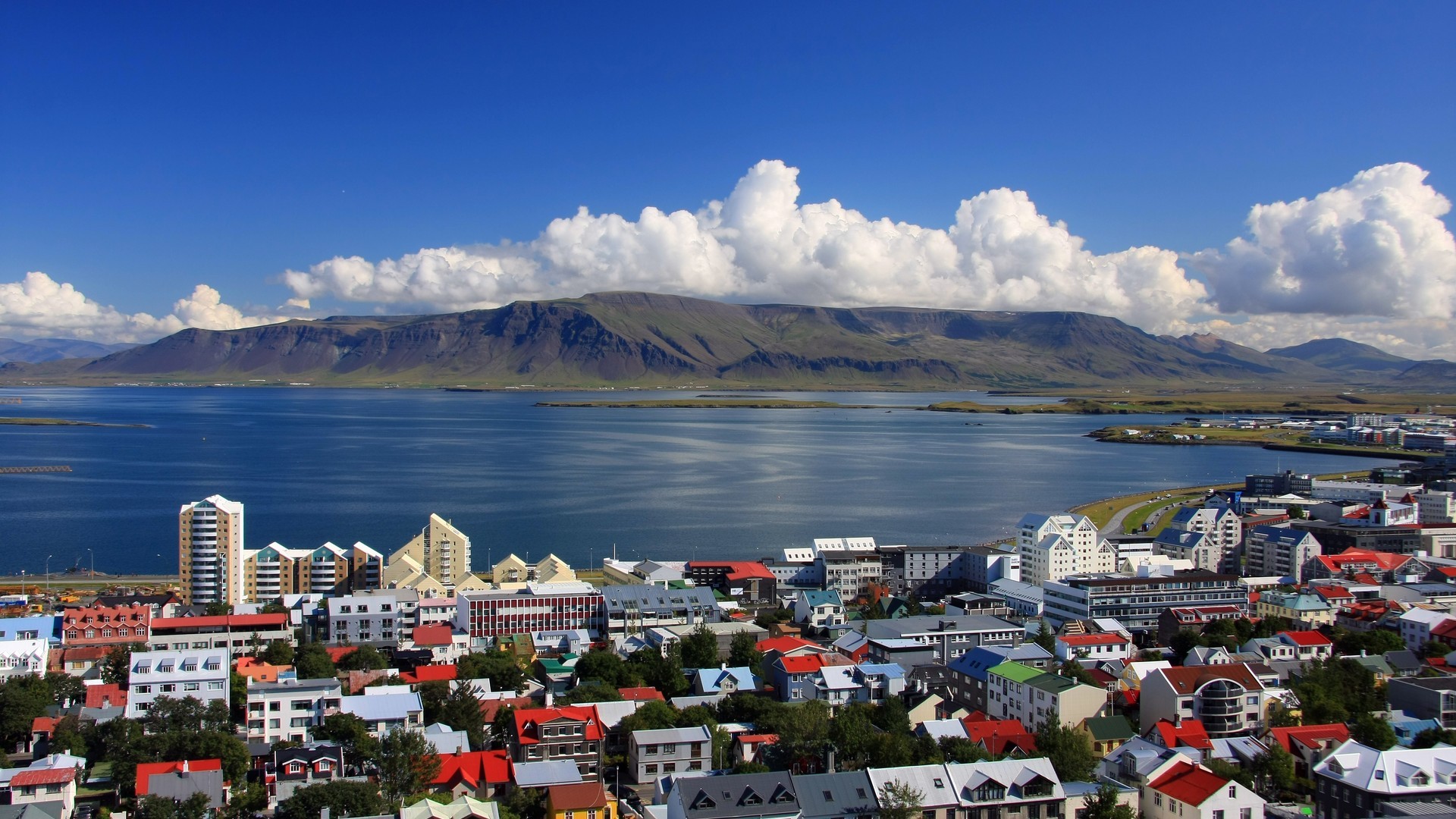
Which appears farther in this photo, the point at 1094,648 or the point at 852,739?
the point at 1094,648

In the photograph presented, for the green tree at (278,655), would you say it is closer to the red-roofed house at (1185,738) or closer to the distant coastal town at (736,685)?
the distant coastal town at (736,685)

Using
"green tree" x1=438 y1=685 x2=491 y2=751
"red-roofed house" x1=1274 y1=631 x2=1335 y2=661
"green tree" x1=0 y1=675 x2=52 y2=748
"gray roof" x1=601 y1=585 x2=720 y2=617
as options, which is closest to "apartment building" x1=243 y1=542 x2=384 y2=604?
"gray roof" x1=601 y1=585 x2=720 y2=617

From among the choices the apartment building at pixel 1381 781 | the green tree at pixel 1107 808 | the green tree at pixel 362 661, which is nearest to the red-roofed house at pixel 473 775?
the green tree at pixel 362 661

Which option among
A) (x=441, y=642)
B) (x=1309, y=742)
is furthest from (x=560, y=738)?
(x=1309, y=742)

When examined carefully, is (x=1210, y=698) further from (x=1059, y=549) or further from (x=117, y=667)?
(x=117, y=667)

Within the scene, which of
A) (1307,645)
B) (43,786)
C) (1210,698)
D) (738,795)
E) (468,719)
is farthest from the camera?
(1307,645)

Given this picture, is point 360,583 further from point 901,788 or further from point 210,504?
point 901,788

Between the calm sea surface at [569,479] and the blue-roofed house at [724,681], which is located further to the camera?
the calm sea surface at [569,479]

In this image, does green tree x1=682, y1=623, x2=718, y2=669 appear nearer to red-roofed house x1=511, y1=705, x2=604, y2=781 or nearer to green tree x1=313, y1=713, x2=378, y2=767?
red-roofed house x1=511, y1=705, x2=604, y2=781
